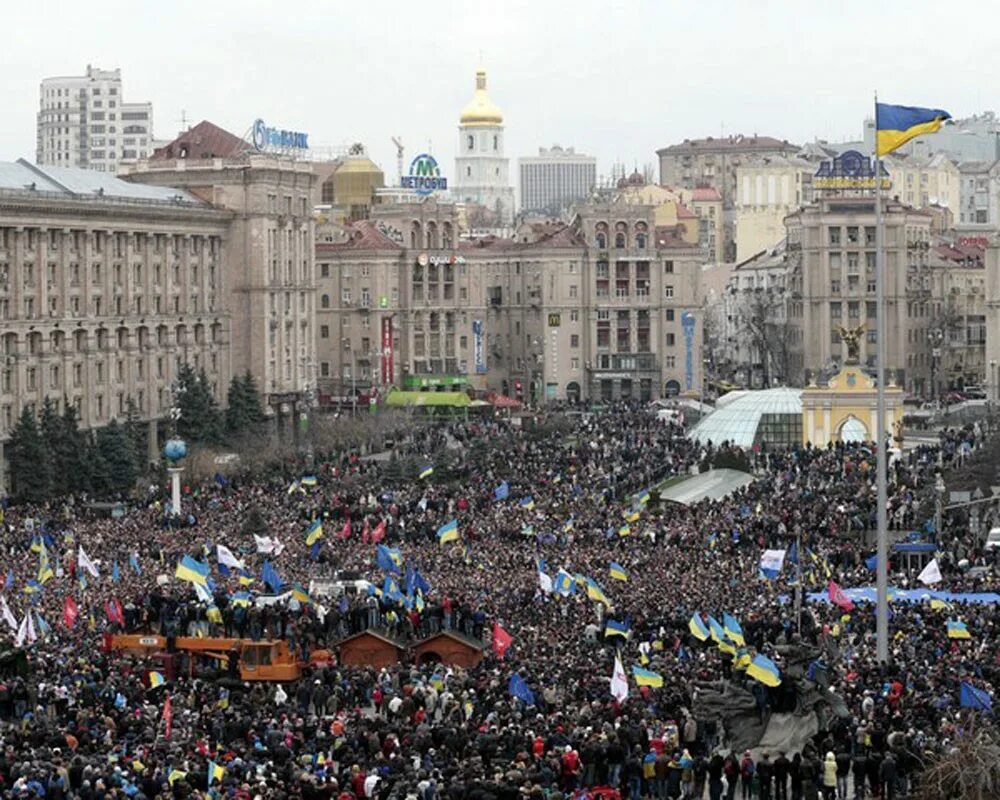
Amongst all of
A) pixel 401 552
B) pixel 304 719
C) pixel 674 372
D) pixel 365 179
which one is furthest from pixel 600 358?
pixel 304 719

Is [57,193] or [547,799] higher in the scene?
[57,193]

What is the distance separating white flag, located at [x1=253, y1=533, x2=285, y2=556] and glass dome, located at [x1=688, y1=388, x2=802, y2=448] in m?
31.4

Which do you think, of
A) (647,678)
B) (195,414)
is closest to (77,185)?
(195,414)

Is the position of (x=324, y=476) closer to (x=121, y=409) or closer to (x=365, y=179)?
(x=121, y=409)

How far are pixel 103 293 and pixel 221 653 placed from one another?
176ft

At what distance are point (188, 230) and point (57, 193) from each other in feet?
38.4

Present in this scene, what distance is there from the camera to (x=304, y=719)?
129ft

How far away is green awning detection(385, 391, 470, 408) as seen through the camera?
4545 inches

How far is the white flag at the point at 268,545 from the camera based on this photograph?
191ft

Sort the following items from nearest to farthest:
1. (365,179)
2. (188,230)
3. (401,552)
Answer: (401,552), (188,230), (365,179)

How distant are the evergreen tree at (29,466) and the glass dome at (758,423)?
22.0 meters

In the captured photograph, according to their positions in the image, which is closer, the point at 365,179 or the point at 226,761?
the point at 226,761

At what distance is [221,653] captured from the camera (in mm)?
46594

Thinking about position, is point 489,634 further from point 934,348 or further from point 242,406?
point 934,348
